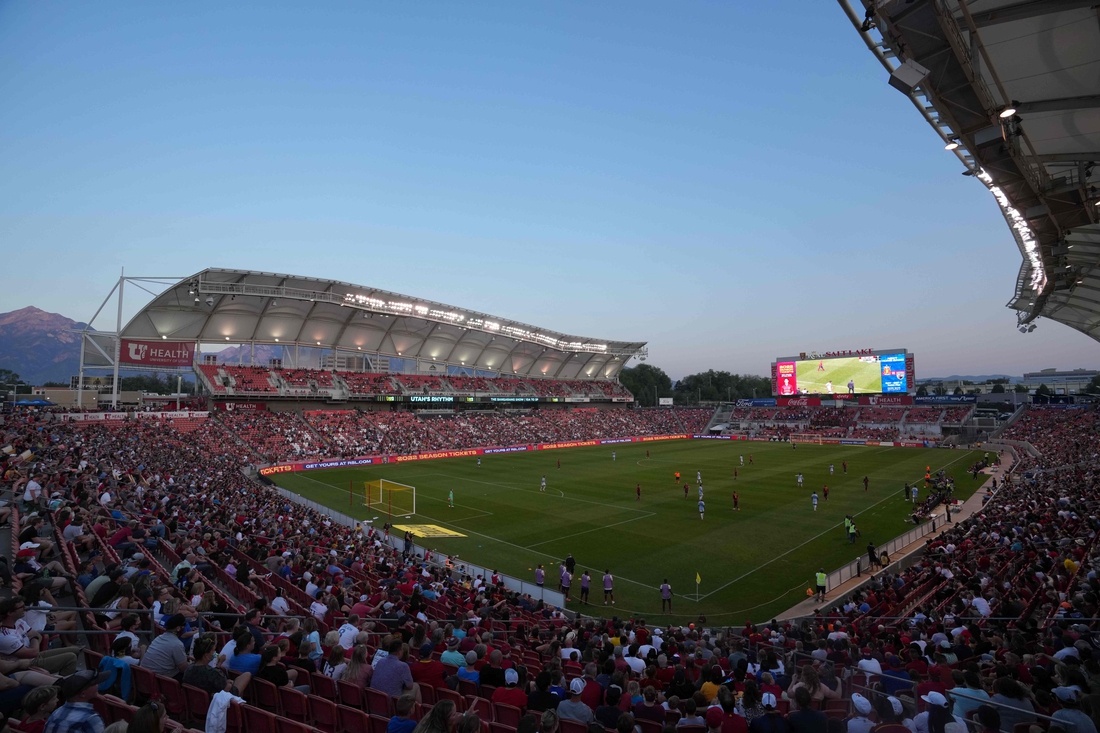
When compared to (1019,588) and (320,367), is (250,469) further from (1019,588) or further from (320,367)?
(1019,588)

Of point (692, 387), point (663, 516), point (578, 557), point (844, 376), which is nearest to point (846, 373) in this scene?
point (844, 376)

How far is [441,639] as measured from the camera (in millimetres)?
7438

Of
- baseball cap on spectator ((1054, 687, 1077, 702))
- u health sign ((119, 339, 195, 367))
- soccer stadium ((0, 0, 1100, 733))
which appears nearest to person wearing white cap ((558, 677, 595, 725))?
soccer stadium ((0, 0, 1100, 733))

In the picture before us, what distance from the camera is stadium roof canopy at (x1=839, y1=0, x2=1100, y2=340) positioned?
6930mm

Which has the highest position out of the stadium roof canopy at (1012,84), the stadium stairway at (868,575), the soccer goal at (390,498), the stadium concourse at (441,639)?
the stadium roof canopy at (1012,84)

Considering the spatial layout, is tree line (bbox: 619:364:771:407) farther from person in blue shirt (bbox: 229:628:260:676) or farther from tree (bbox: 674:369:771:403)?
person in blue shirt (bbox: 229:628:260:676)

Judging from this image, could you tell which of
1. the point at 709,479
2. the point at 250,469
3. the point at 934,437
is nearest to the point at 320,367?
the point at 250,469

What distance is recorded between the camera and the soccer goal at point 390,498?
1251 inches

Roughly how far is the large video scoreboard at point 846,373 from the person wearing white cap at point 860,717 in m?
74.4

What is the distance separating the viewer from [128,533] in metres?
12.1

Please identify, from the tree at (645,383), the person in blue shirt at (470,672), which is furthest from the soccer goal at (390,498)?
the tree at (645,383)

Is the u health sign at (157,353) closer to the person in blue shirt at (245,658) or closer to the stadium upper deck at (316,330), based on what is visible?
the stadium upper deck at (316,330)

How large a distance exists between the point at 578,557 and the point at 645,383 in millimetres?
138091

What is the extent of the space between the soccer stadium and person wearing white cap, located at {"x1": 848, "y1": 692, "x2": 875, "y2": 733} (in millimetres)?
33
